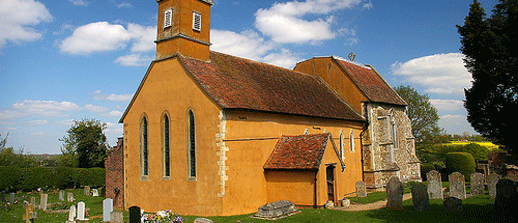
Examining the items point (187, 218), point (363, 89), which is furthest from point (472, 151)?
point (187, 218)

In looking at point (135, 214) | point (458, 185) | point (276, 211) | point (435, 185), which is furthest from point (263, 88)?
point (458, 185)

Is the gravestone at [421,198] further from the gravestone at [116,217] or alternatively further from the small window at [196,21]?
the small window at [196,21]

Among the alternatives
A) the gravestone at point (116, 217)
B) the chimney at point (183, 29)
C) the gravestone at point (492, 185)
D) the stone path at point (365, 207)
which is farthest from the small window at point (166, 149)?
the gravestone at point (492, 185)

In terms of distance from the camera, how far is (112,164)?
2389 cm

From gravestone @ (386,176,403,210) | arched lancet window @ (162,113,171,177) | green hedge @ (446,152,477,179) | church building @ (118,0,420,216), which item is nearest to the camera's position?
gravestone @ (386,176,403,210)

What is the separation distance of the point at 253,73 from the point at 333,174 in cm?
856

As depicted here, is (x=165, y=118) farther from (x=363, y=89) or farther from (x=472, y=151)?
(x=472, y=151)

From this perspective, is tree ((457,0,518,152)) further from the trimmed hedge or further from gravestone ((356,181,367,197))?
the trimmed hedge

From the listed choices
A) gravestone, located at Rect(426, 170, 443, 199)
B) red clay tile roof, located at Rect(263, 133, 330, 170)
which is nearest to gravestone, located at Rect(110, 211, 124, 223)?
red clay tile roof, located at Rect(263, 133, 330, 170)

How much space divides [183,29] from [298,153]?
9.62 m

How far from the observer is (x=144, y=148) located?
69.8ft

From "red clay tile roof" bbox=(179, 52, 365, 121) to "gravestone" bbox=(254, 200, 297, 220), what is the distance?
5072 mm

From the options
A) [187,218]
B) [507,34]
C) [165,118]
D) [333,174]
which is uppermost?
[507,34]

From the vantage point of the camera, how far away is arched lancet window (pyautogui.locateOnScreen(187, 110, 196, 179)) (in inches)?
731
